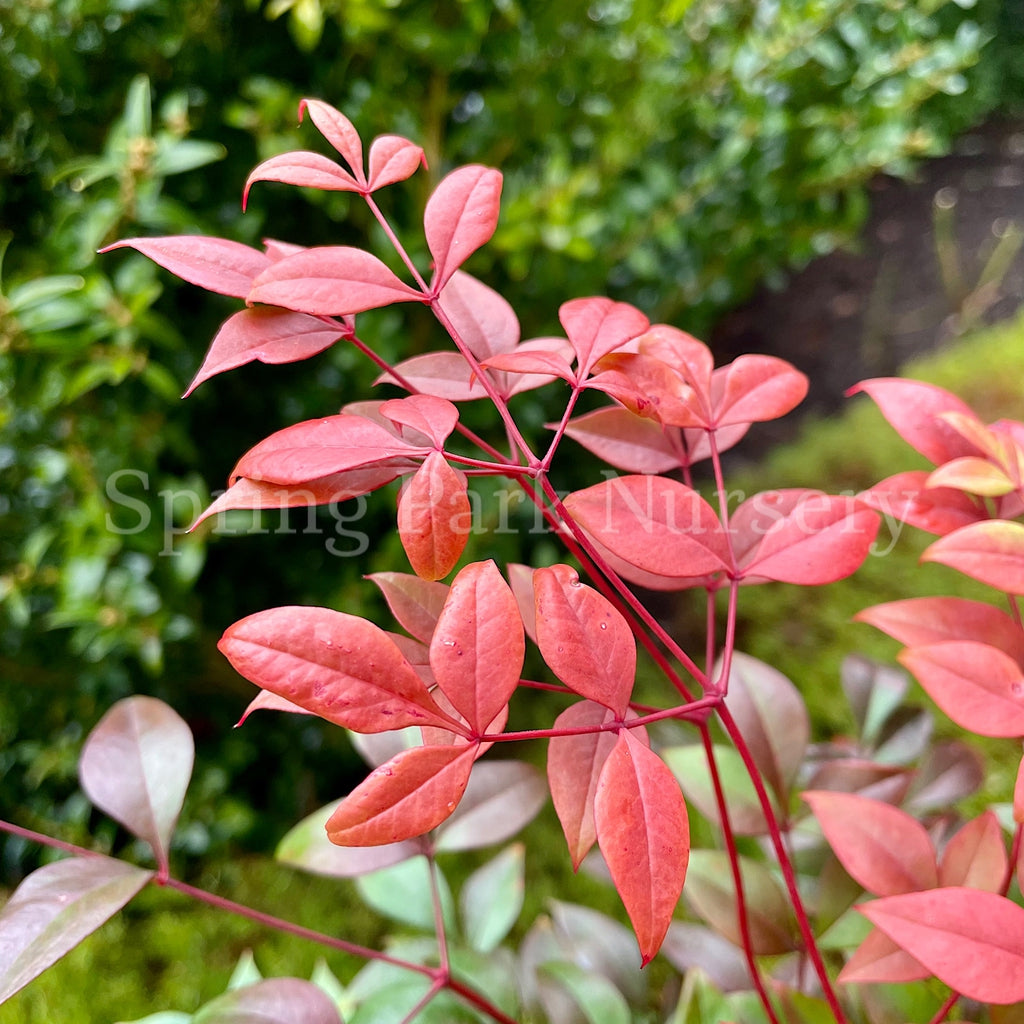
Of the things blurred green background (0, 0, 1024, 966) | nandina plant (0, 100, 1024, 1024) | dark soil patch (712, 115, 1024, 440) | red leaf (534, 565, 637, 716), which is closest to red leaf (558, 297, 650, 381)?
nandina plant (0, 100, 1024, 1024)

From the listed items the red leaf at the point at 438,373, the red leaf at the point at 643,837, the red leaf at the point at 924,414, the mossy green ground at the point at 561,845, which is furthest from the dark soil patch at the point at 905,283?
the red leaf at the point at 643,837

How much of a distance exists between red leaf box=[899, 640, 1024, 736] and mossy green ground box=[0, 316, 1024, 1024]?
0.75 feet

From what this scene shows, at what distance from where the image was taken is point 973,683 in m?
0.34

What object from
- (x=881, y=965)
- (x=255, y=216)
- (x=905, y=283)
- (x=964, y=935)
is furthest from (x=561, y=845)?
(x=905, y=283)

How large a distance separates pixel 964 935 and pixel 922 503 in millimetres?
208

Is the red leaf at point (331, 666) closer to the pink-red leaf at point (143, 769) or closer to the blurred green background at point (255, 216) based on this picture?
the pink-red leaf at point (143, 769)

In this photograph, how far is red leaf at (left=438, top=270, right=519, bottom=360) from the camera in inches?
16.0

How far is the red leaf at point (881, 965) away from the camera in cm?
39

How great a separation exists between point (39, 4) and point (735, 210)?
3.24 feet

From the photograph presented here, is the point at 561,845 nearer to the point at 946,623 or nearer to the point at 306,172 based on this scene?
the point at 946,623

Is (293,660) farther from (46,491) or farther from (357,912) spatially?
(357,912)

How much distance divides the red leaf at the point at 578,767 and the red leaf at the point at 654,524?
7 centimetres

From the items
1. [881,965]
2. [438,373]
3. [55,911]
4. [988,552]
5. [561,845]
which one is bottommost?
[561,845]

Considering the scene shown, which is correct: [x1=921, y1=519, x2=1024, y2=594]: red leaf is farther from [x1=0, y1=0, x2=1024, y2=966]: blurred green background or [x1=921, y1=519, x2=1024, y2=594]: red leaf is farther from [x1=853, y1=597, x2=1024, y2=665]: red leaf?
[x1=0, y1=0, x2=1024, y2=966]: blurred green background
